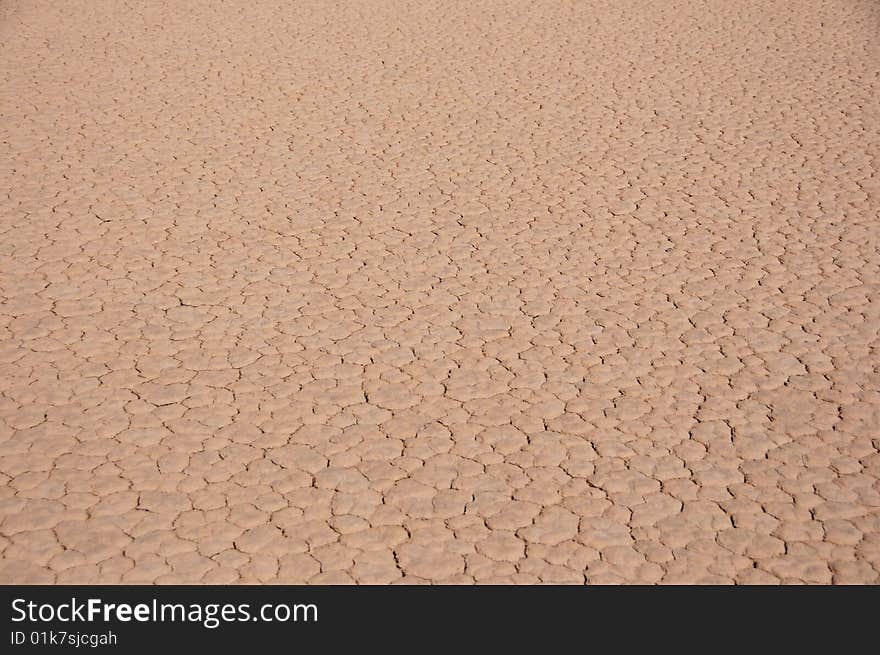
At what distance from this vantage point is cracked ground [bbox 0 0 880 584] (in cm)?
360

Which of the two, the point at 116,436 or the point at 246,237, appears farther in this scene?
the point at 246,237

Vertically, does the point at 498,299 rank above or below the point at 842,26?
below

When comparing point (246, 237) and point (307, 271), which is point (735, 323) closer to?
point (307, 271)

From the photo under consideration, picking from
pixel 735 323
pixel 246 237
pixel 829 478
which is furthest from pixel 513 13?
pixel 829 478

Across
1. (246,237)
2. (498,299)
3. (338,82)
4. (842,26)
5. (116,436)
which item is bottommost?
(116,436)

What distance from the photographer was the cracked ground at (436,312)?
360 cm

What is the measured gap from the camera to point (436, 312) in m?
4.95
